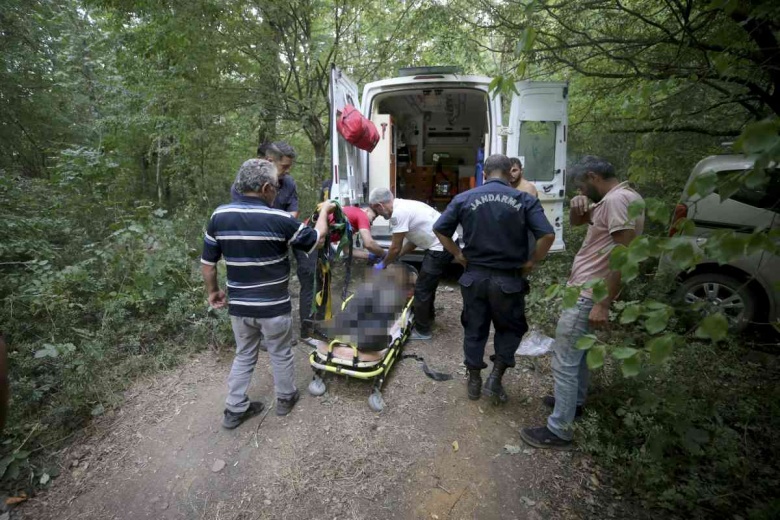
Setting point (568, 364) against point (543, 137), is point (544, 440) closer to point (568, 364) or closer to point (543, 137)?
point (568, 364)

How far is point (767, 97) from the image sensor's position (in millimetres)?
2674

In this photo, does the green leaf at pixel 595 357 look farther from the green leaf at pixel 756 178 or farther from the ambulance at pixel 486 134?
the ambulance at pixel 486 134

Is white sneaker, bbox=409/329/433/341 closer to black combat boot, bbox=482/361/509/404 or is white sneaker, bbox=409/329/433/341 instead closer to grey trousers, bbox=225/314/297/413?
black combat boot, bbox=482/361/509/404

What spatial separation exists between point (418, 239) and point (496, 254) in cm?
123

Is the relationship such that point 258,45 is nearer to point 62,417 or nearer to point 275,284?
point 275,284

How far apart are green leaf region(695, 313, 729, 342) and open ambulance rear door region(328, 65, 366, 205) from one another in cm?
375

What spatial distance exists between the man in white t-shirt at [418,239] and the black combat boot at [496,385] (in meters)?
1.12

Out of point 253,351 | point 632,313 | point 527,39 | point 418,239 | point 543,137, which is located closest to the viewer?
point 632,313

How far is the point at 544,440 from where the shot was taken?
7.98ft

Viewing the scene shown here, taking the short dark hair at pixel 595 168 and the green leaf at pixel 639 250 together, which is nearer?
the green leaf at pixel 639 250

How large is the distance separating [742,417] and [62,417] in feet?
15.2

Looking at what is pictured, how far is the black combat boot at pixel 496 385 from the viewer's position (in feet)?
9.35

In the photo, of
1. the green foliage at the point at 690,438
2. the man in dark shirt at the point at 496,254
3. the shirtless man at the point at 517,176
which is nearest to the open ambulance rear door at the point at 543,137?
the shirtless man at the point at 517,176

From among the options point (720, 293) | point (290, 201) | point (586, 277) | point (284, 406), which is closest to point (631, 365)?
point (586, 277)
